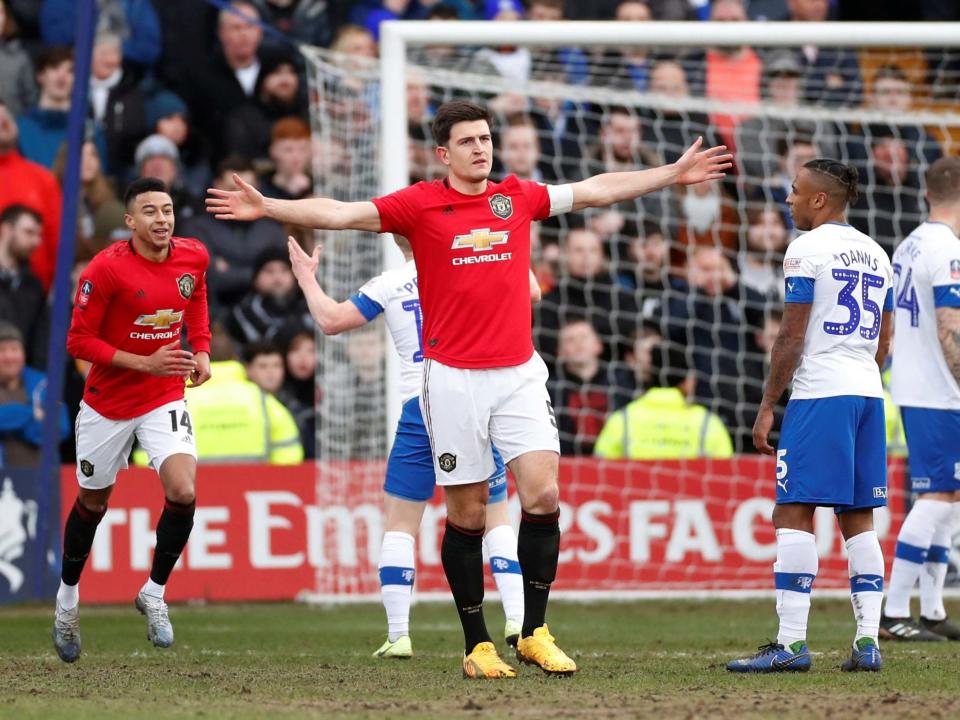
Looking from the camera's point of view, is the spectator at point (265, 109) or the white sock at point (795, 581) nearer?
the white sock at point (795, 581)

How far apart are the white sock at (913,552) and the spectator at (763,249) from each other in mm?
5435

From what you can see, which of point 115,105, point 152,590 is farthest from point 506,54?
point 152,590

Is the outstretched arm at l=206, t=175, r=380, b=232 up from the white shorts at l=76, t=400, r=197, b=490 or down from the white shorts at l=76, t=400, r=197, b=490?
up

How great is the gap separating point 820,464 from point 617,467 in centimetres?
591

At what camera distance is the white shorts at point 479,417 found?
295 inches

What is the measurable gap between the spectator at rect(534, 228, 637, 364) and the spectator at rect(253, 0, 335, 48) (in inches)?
137

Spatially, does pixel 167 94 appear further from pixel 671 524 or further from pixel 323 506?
pixel 671 524

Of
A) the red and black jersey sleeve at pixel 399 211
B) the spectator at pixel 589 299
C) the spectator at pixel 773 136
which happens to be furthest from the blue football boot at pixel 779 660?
the spectator at pixel 773 136

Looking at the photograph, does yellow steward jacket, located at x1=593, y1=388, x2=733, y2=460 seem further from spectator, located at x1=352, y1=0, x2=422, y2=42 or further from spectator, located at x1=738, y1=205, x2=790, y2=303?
spectator, located at x1=352, y1=0, x2=422, y2=42

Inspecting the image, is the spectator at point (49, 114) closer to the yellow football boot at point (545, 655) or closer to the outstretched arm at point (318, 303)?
the outstretched arm at point (318, 303)

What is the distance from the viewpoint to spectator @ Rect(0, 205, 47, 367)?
47.3ft

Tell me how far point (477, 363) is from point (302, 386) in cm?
744

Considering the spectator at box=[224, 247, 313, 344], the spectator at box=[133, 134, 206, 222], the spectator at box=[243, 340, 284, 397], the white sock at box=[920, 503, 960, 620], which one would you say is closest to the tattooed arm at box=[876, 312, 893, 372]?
the white sock at box=[920, 503, 960, 620]

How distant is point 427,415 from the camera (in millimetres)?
7660
